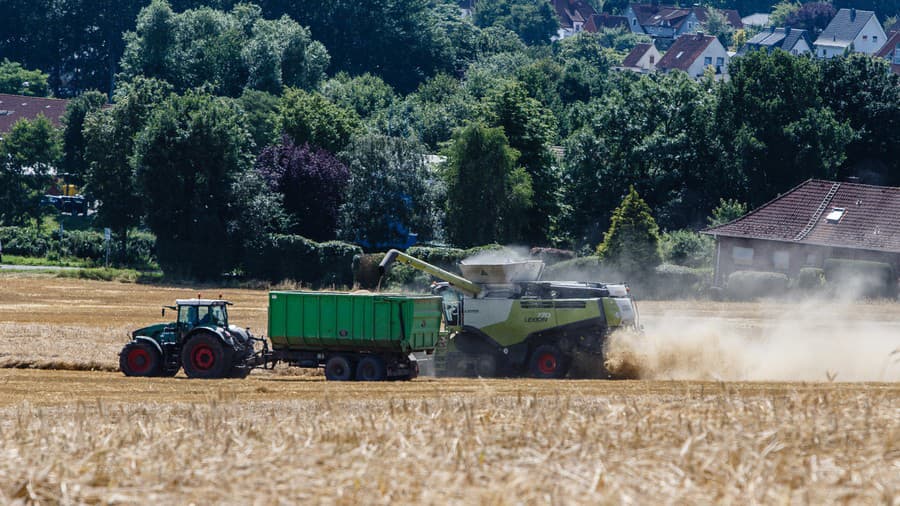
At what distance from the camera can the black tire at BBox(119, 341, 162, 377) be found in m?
30.8

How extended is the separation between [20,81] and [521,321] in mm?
118568

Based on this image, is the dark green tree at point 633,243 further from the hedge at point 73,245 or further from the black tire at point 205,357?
the black tire at point 205,357

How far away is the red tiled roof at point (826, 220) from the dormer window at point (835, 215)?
3.9 inches

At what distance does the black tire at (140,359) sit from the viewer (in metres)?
30.8

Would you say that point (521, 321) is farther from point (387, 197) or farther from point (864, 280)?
point (387, 197)

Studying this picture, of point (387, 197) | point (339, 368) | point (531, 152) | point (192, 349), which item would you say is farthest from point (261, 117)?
point (339, 368)

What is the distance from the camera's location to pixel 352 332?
3059cm

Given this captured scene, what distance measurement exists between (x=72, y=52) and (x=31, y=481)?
14433 centimetres

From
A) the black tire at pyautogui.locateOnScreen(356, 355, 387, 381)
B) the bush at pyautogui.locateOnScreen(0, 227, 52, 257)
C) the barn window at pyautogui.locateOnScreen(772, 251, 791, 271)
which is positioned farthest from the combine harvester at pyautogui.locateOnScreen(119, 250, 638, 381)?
the bush at pyautogui.locateOnScreen(0, 227, 52, 257)

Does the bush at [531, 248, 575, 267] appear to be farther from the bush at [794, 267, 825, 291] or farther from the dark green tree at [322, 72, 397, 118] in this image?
the dark green tree at [322, 72, 397, 118]

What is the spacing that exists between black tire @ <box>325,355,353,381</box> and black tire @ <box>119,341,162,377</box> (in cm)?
415

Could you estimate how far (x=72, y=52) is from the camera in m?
150

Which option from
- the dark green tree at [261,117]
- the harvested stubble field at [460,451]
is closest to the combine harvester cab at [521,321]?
the harvested stubble field at [460,451]

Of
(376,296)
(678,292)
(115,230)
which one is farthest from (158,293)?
(376,296)
